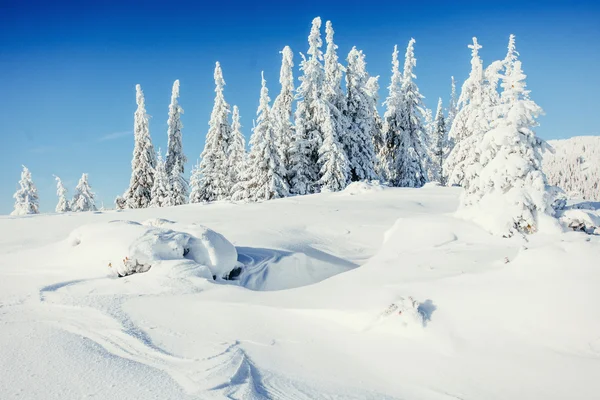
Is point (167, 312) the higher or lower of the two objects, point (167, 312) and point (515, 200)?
the lower

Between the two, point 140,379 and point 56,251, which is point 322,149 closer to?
Result: point 56,251

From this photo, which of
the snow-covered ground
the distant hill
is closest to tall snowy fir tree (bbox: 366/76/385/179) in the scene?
the snow-covered ground

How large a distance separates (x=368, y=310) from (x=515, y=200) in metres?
5.15

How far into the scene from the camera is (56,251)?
7832 millimetres

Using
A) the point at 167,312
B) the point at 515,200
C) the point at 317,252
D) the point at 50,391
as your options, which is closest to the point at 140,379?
the point at 50,391

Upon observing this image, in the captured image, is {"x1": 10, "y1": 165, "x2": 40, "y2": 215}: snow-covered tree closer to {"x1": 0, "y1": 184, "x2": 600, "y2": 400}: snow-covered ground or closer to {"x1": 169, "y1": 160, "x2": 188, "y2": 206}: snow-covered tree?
{"x1": 169, "y1": 160, "x2": 188, "y2": 206}: snow-covered tree

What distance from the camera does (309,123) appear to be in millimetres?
26438

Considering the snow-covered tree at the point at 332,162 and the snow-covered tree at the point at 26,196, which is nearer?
the snow-covered tree at the point at 332,162

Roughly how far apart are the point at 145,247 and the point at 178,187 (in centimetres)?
2671

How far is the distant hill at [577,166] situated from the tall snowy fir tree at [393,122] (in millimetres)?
68839

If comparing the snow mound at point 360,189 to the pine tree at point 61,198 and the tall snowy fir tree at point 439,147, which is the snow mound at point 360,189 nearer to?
the tall snowy fir tree at point 439,147

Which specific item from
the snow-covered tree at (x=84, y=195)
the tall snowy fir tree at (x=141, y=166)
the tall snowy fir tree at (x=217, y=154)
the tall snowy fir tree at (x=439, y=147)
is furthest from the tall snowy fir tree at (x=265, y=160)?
the tall snowy fir tree at (x=439, y=147)

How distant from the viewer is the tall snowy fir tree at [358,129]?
89.1ft

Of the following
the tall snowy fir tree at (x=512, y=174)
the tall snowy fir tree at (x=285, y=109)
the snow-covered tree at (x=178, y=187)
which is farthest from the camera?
the snow-covered tree at (x=178, y=187)
